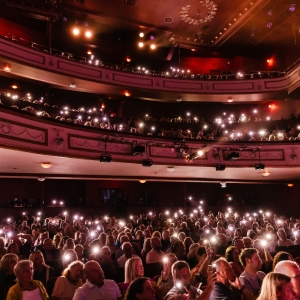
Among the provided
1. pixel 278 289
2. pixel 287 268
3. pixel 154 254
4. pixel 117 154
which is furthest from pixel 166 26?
pixel 278 289

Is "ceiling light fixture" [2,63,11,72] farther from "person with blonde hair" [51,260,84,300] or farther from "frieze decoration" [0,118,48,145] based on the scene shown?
"person with blonde hair" [51,260,84,300]

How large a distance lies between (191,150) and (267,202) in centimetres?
938

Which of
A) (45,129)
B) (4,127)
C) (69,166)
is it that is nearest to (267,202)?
(69,166)

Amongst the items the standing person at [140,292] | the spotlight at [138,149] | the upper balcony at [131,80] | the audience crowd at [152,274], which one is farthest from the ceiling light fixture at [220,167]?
the standing person at [140,292]

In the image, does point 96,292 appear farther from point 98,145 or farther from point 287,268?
point 98,145

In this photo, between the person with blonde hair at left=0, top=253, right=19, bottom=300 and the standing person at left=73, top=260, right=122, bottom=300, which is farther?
the person with blonde hair at left=0, top=253, right=19, bottom=300

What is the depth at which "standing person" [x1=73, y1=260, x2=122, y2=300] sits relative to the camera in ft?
11.8

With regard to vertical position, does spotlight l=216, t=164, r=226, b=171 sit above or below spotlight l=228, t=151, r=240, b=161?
below

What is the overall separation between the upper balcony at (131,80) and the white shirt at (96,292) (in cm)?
1117

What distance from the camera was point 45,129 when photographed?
9125mm

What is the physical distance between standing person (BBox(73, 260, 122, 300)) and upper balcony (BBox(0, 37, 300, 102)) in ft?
36.3

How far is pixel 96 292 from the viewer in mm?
3641

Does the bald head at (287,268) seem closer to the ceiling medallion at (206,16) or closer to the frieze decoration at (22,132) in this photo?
the frieze decoration at (22,132)

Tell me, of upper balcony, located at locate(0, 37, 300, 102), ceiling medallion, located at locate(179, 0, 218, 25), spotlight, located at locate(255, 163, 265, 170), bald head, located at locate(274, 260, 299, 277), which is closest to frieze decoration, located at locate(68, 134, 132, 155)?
spotlight, located at locate(255, 163, 265, 170)
